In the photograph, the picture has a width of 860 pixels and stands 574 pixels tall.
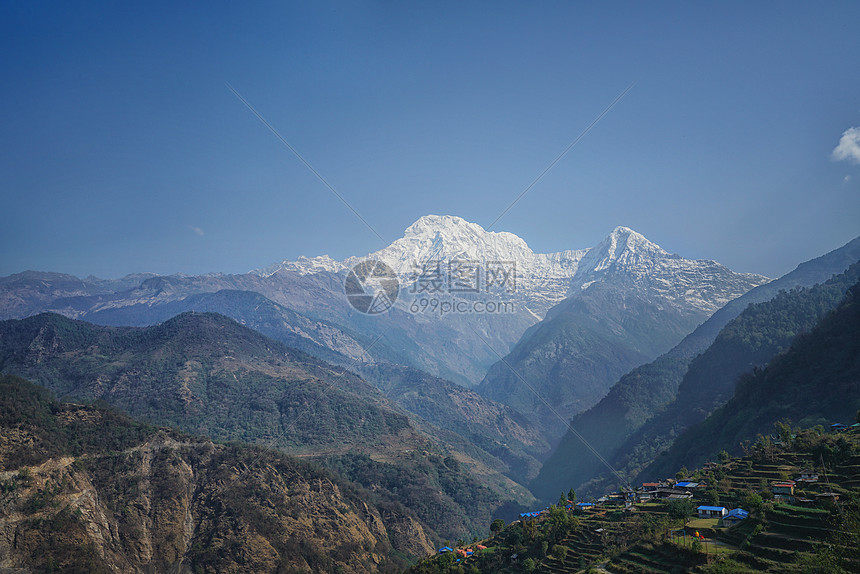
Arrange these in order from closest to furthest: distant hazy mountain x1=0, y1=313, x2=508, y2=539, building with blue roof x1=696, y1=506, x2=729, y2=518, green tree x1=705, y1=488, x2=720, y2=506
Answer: building with blue roof x1=696, y1=506, x2=729, y2=518
green tree x1=705, y1=488, x2=720, y2=506
distant hazy mountain x1=0, y1=313, x2=508, y2=539

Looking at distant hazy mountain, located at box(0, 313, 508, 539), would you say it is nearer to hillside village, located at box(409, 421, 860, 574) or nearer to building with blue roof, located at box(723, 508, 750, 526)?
hillside village, located at box(409, 421, 860, 574)

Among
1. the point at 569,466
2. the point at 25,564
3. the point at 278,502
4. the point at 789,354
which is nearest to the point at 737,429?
the point at 789,354

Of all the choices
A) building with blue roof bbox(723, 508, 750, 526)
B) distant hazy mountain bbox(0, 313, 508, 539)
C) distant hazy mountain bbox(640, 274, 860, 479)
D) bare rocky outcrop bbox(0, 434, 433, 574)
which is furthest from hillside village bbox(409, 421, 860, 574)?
distant hazy mountain bbox(0, 313, 508, 539)

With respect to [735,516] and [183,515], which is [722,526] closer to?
[735,516]

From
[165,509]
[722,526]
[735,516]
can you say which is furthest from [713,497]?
[165,509]

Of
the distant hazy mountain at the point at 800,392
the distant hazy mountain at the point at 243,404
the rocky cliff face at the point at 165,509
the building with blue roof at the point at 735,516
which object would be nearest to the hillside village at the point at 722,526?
the building with blue roof at the point at 735,516
